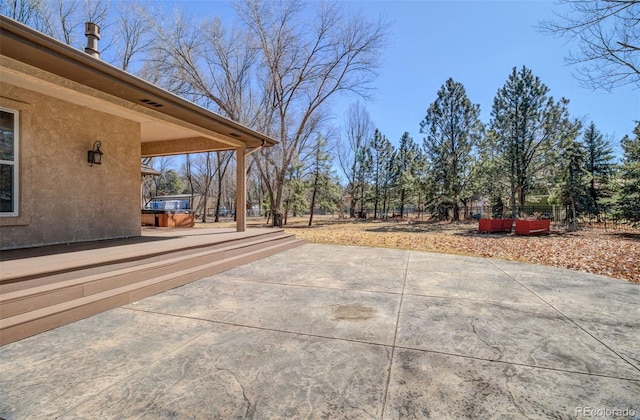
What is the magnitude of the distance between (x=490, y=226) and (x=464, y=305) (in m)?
13.2

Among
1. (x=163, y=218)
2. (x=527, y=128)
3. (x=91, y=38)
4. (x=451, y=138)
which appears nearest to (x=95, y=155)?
(x=91, y=38)

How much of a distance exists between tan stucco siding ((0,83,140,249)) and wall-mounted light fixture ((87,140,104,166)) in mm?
81

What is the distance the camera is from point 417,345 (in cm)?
266

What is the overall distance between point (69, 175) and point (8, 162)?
0.93m

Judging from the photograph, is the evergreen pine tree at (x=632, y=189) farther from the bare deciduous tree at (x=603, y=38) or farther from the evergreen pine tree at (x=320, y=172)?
the evergreen pine tree at (x=320, y=172)

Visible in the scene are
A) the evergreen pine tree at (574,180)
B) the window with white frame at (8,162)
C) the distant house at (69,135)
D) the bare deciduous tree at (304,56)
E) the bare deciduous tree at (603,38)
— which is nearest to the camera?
the distant house at (69,135)

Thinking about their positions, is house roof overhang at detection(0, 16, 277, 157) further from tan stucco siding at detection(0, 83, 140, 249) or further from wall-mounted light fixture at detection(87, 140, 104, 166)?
wall-mounted light fixture at detection(87, 140, 104, 166)

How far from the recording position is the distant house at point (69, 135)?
12.3 feet

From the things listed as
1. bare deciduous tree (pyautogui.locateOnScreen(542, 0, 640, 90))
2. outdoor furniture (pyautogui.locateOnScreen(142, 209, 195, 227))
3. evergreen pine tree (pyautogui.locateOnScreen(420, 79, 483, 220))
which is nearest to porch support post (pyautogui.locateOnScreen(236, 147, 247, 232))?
outdoor furniture (pyautogui.locateOnScreen(142, 209, 195, 227))

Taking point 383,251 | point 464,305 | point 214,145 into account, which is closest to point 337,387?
point 464,305

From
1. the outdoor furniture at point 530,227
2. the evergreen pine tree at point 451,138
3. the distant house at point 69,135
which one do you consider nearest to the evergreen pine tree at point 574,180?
the outdoor furniture at point 530,227

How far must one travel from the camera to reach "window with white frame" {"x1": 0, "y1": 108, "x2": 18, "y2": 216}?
4.48 m

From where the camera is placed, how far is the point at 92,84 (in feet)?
14.2

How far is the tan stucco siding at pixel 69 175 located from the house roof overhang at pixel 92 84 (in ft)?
0.86
